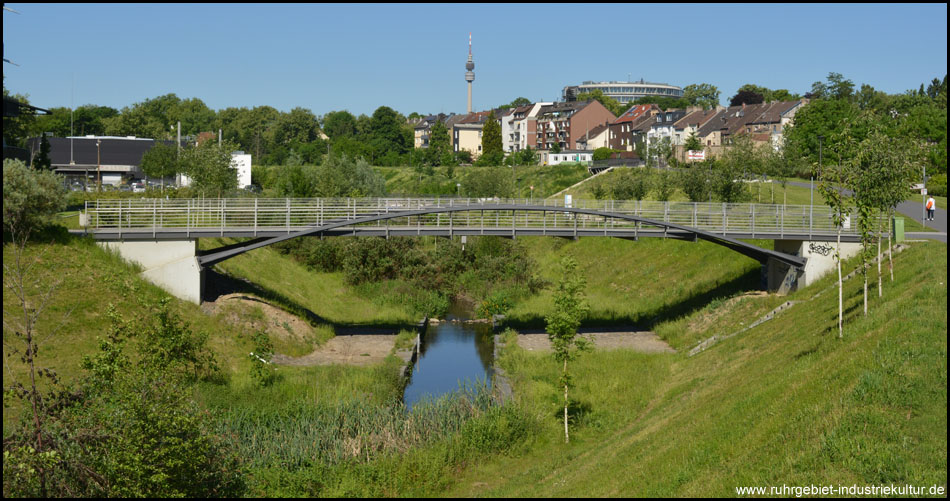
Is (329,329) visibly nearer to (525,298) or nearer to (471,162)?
(525,298)

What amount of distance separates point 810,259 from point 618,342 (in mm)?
8925

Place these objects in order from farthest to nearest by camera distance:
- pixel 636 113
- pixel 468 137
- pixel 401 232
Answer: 1. pixel 468 137
2. pixel 636 113
3. pixel 401 232

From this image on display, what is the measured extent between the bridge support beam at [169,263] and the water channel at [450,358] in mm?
10063

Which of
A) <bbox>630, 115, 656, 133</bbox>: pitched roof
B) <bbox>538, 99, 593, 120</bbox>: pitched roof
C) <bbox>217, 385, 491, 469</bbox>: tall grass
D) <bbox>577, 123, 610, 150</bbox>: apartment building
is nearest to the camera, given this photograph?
<bbox>217, 385, 491, 469</bbox>: tall grass

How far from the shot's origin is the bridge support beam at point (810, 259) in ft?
121

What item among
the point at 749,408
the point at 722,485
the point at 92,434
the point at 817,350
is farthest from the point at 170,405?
the point at 817,350

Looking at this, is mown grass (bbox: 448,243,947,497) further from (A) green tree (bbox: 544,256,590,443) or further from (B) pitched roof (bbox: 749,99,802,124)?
(B) pitched roof (bbox: 749,99,802,124)

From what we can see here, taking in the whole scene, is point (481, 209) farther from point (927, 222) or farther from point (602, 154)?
point (602, 154)

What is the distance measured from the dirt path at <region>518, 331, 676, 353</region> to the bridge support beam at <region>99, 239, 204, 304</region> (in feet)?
47.1

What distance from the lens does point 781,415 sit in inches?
751

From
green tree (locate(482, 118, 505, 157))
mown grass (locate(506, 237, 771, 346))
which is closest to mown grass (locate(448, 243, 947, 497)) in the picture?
mown grass (locate(506, 237, 771, 346))

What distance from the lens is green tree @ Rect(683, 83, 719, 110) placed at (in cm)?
14638

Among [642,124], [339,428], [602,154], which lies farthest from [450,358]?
[642,124]

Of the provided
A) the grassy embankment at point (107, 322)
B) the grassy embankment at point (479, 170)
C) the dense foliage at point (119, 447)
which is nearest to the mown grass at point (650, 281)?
the grassy embankment at point (107, 322)
